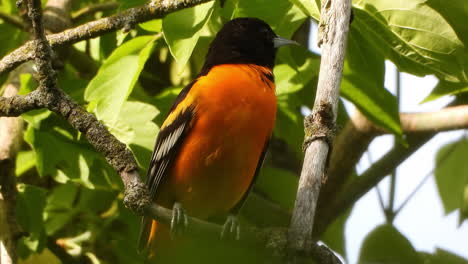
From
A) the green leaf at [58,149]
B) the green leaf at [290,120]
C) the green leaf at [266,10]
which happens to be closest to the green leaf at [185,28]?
the green leaf at [266,10]

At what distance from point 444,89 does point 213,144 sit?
1189 mm

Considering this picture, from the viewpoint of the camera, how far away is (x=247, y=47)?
15.8ft

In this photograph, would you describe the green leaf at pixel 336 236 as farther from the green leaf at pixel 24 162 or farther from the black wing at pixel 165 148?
the green leaf at pixel 24 162

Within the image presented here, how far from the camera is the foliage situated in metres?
3.36

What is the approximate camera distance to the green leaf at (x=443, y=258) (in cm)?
245

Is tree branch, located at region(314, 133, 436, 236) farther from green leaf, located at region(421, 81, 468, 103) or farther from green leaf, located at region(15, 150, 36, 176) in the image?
green leaf, located at region(15, 150, 36, 176)

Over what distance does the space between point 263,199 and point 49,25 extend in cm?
169

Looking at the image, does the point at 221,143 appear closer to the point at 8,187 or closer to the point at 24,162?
the point at 8,187

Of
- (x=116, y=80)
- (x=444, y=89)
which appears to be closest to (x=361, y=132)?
(x=444, y=89)

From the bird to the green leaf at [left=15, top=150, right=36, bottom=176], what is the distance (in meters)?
0.89

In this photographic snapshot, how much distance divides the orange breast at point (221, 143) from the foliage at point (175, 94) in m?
0.21

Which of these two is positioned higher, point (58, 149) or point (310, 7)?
point (310, 7)

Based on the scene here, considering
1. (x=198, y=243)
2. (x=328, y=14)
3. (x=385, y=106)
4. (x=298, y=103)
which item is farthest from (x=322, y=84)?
(x=298, y=103)

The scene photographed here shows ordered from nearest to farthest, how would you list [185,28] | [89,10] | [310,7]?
[310,7] < [185,28] < [89,10]
